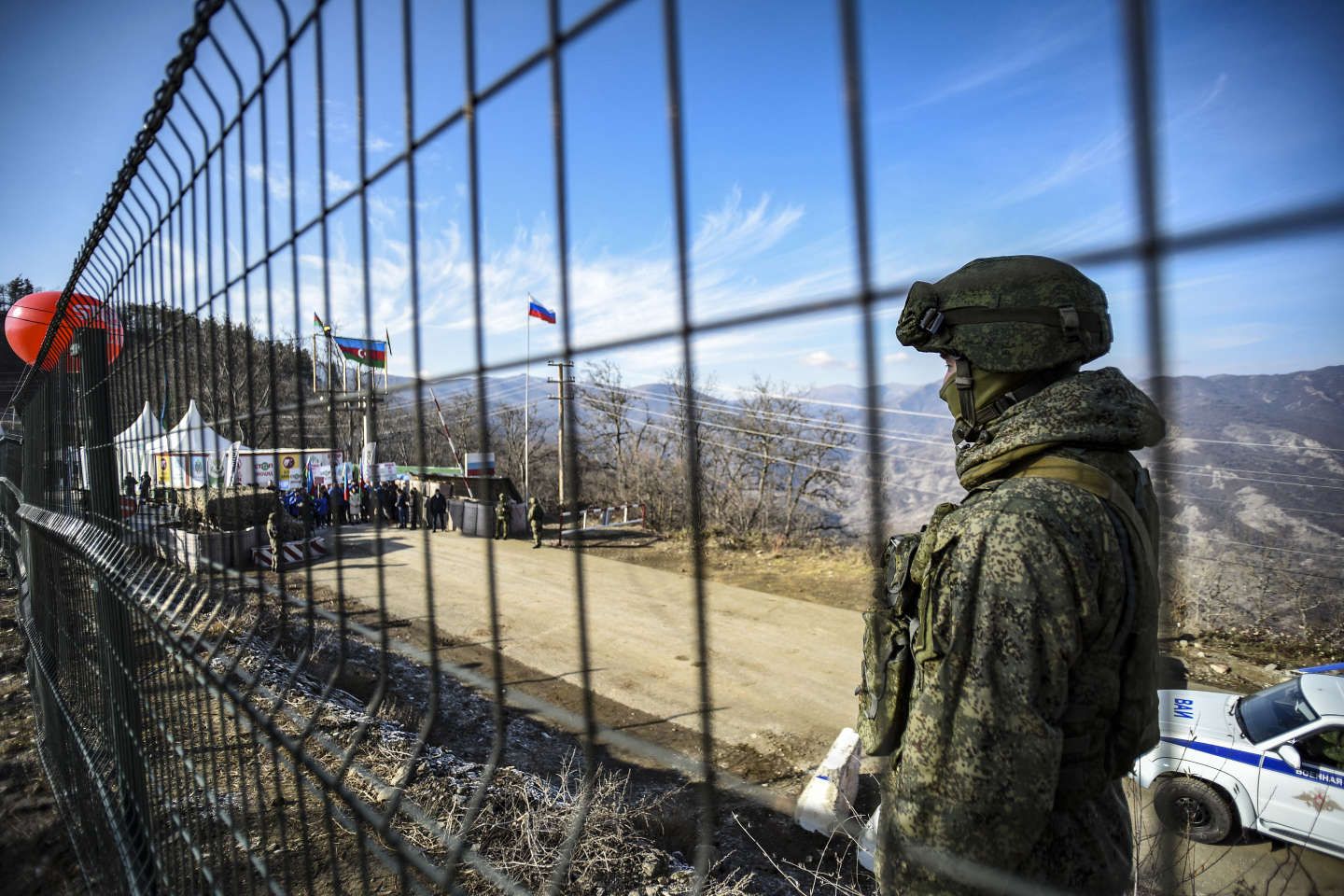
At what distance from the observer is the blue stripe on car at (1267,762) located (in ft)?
12.4

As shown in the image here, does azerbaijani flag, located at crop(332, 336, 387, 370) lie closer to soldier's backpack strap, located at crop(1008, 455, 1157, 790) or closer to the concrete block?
soldier's backpack strap, located at crop(1008, 455, 1157, 790)

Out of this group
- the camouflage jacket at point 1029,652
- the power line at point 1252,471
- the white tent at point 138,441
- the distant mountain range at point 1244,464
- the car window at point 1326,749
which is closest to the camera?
the distant mountain range at point 1244,464

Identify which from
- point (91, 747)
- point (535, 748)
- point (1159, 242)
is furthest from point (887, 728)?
point (535, 748)

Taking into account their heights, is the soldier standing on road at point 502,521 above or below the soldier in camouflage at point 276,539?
below

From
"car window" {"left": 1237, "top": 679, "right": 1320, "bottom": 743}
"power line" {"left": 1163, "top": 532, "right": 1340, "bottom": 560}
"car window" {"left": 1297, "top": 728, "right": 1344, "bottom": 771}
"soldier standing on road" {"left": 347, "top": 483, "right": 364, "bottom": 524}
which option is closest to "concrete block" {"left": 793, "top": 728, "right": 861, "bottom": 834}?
"car window" {"left": 1237, "top": 679, "right": 1320, "bottom": 743}

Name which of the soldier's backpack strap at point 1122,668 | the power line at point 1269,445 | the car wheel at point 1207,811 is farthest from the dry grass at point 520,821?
the power line at point 1269,445

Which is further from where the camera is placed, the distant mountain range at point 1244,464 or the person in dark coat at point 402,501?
the person in dark coat at point 402,501

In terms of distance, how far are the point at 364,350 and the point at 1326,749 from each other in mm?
5086

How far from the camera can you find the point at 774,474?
9023 mm

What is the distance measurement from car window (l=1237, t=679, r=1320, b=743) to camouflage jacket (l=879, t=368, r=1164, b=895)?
3712 mm

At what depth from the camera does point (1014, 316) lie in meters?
1.42

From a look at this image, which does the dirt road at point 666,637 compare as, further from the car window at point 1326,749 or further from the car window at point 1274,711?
the car window at point 1326,749

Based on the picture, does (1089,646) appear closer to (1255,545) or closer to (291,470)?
(1255,545)

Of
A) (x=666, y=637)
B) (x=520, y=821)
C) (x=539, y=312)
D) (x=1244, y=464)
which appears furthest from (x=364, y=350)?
(x=666, y=637)
